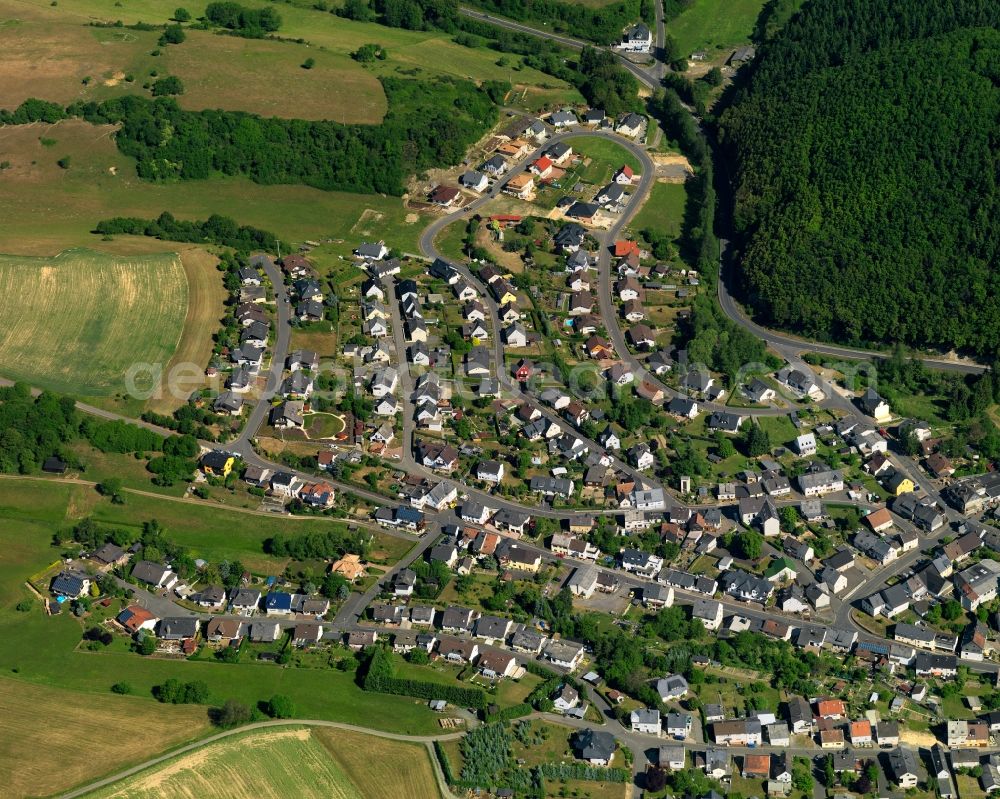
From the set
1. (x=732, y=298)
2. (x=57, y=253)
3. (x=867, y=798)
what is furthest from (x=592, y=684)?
(x=57, y=253)

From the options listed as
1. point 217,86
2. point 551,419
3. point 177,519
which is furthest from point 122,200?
point 551,419

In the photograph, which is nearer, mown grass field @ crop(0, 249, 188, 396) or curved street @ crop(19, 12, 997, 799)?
curved street @ crop(19, 12, 997, 799)

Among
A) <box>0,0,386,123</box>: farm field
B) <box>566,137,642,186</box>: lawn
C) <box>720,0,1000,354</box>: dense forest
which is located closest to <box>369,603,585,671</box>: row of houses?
<box>720,0,1000,354</box>: dense forest

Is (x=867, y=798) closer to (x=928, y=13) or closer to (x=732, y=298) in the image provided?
(x=732, y=298)

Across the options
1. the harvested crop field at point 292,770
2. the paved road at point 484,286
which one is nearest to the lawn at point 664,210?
the paved road at point 484,286

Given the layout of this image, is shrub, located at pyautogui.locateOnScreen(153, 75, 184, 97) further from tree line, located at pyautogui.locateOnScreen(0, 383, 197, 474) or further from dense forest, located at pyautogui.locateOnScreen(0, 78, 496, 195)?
tree line, located at pyautogui.locateOnScreen(0, 383, 197, 474)

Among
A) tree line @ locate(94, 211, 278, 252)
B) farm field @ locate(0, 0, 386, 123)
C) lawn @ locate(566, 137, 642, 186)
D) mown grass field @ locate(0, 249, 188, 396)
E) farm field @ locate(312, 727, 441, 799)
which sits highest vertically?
farm field @ locate(0, 0, 386, 123)

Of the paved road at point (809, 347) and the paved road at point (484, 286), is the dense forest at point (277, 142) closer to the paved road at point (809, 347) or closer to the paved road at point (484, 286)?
the paved road at point (484, 286)
